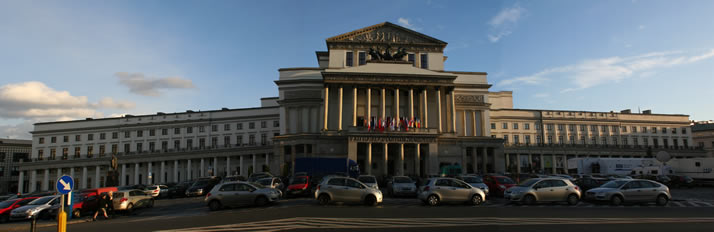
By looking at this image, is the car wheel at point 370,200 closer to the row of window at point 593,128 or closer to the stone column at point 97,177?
the row of window at point 593,128

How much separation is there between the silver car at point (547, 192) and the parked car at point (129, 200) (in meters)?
20.6

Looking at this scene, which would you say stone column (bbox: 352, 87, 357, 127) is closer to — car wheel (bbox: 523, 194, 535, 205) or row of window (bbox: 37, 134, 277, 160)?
row of window (bbox: 37, 134, 277, 160)

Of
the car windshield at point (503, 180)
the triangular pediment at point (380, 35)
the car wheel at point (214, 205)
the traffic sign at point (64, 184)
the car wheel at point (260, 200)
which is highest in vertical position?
the triangular pediment at point (380, 35)

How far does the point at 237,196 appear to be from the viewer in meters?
20.9

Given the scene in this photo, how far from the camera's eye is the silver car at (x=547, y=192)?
20562 mm

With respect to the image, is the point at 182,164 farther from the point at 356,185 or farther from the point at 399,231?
the point at 399,231

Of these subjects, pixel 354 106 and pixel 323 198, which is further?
pixel 354 106

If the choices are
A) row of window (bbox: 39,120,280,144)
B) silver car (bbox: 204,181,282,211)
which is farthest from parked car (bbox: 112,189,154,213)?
row of window (bbox: 39,120,280,144)

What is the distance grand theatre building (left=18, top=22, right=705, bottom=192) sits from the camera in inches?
2079

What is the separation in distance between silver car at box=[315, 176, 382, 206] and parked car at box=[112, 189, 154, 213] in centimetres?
1060

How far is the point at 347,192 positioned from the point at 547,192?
10.3 metres

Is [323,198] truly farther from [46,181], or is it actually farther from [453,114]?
[46,181]

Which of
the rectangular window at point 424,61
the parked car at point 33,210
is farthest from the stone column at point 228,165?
the parked car at point 33,210

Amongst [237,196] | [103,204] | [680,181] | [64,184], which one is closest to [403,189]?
[237,196]
